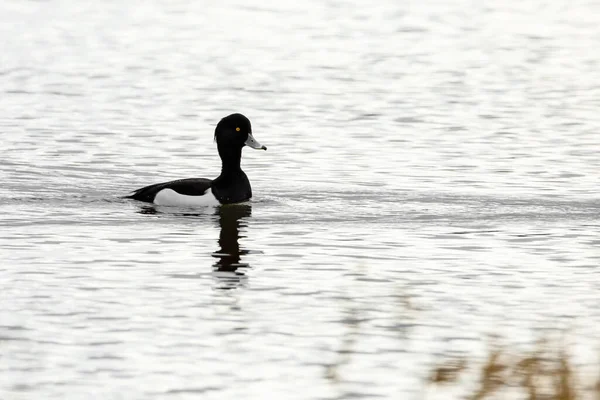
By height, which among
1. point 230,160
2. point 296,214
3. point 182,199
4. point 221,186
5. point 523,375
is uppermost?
point 230,160

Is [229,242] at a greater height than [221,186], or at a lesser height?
lesser

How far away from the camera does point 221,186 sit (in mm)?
19953

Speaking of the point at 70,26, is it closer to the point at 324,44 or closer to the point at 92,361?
the point at 324,44

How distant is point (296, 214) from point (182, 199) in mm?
1659

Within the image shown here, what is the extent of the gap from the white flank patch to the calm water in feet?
1.96

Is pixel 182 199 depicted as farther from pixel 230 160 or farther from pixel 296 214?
pixel 296 214

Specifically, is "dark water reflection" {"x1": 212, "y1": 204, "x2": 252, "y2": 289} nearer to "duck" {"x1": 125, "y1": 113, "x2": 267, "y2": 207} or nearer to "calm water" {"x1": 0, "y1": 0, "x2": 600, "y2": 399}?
"calm water" {"x1": 0, "y1": 0, "x2": 600, "y2": 399}

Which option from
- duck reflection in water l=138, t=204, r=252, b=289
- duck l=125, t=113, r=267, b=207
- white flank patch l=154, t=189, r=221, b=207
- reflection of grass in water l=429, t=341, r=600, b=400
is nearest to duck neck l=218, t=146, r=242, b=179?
duck l=125, t=113, r=267, b=207

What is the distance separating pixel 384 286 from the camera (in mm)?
14258

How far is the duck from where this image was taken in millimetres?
19547

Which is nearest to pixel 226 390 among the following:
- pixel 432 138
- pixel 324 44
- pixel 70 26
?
pixel 432 138

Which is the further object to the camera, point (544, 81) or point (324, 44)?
point (324, 44)

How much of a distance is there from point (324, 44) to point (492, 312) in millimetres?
28983

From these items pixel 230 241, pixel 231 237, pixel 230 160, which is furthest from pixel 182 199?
pixel 230 241
